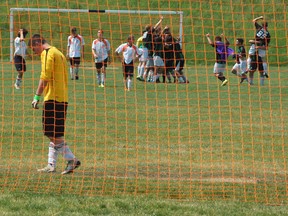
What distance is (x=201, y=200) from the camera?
948 cm

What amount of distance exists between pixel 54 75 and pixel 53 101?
0.35m

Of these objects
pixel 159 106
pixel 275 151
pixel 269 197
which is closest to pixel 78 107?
pixel 159 106

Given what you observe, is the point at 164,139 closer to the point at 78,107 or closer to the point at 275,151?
the point at 275,151

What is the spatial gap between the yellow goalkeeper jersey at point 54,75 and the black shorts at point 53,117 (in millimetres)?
90

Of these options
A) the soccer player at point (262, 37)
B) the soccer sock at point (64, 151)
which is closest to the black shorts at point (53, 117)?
Answer: the soccer sock at point (64, 151)

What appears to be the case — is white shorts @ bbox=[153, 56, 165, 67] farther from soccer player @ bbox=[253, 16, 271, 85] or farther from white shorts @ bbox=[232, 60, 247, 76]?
soccer player @ bbox=[253, 16, 271, 85]

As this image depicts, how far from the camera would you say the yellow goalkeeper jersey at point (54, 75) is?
35.7 ft

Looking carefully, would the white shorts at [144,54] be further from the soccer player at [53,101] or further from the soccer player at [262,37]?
the soccer player at [53,101]

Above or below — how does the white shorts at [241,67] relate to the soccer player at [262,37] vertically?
below

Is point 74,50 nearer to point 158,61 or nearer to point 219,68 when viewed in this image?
point 158,61

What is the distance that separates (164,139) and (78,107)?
485cm

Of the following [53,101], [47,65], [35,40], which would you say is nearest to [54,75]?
[47,65]

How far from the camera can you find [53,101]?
1087 centimetres

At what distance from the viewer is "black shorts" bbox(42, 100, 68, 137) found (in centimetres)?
1081
